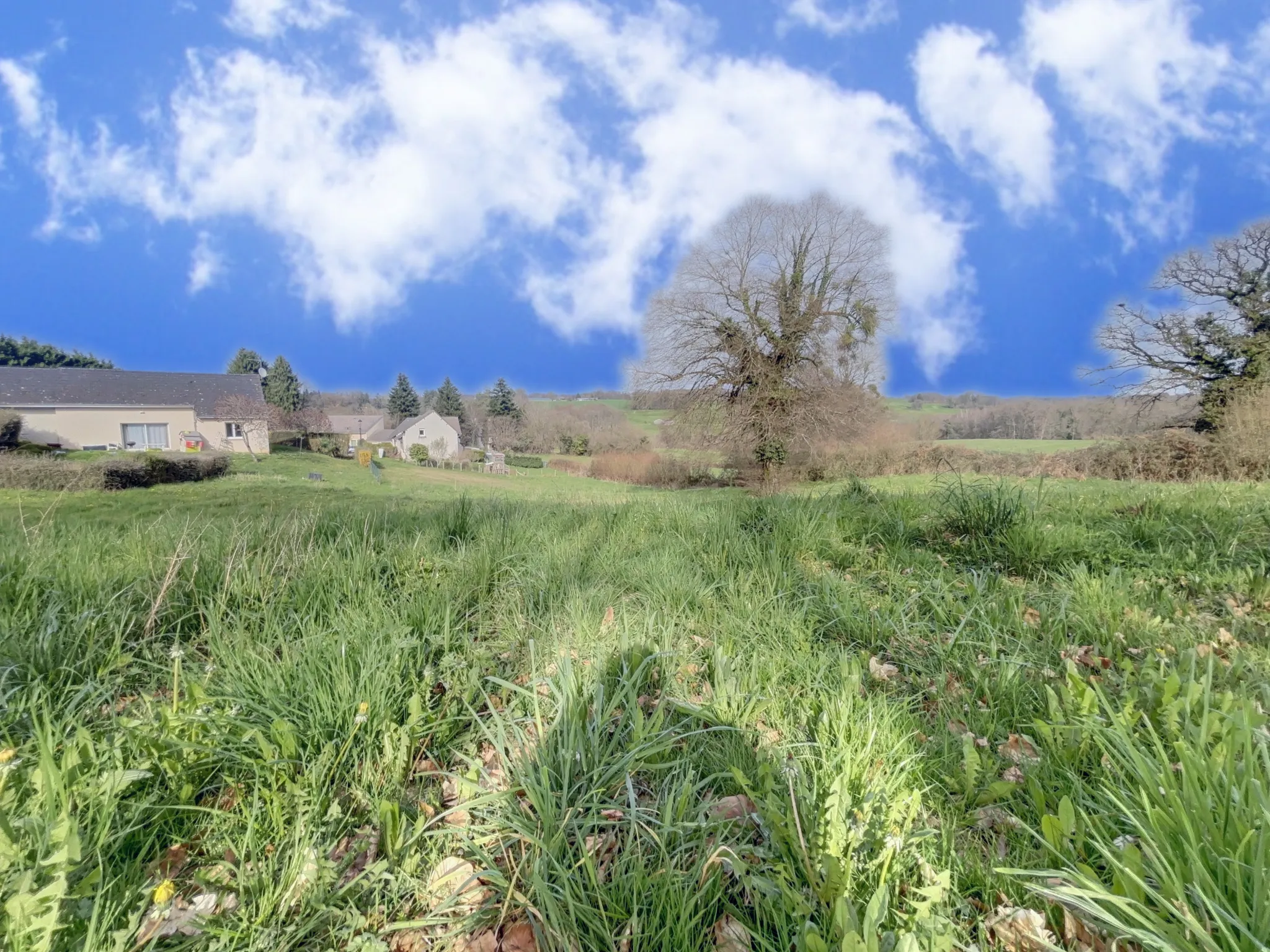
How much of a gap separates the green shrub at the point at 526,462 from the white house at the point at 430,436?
7.37 meters

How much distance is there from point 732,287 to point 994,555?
59.3ft

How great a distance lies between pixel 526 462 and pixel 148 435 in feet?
86.5

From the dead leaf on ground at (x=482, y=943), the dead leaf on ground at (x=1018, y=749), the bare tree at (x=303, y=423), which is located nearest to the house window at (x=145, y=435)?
the bare tree at (x=303, y=423)

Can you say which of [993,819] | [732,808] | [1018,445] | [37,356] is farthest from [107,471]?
[37,356]

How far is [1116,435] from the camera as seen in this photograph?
59.6ft

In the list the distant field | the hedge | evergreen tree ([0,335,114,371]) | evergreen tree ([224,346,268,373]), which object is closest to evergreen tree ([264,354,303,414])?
evergreen tree ([224,346,268,373])

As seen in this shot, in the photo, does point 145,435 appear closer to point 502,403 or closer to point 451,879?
point 502,403

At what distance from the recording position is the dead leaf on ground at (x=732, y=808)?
1.44m

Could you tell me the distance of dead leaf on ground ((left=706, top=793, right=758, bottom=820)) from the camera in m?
1.44

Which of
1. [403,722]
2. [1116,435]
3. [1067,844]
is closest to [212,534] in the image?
[403,722]

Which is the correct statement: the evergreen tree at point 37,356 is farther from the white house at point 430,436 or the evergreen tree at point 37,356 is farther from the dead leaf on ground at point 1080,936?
the dead leaf on ground at point 1080,936

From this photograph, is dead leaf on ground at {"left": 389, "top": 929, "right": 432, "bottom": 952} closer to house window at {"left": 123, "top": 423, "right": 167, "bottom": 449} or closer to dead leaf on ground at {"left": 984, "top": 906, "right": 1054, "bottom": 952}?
dead leaf on ground at {"left": 984, "top": 906, "right": 1054, "bottom": 952}

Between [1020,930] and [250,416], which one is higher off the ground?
[250,416]

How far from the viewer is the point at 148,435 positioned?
35.7 metres
